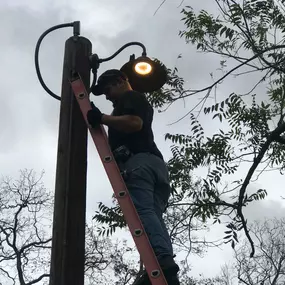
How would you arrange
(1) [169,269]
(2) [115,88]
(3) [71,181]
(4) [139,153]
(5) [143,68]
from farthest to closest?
(5) [143,68] < (2) [115,88] < (4) [139,153] < (3) [71,181] < (1) [169,269]

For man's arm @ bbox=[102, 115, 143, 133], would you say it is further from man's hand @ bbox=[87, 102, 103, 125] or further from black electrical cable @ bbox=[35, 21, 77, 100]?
black electrical cable @ bbox=[35, 21, 77, 100]

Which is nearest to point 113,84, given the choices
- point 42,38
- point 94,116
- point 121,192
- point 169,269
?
point 94,116

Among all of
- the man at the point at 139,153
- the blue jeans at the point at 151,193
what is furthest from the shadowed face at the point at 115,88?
the blue jeans at the point at 151,193

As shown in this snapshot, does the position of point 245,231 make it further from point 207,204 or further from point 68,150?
point 68,150

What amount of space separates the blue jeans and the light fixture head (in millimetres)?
673

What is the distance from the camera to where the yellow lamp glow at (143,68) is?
347 centimetres

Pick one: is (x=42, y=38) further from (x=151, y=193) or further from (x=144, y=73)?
(x=151, y=193)

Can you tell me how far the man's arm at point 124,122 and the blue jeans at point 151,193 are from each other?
18 cm

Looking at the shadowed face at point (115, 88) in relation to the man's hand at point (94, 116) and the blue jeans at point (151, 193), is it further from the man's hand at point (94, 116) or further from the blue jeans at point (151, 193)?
the blue jeans at point (151, 193)

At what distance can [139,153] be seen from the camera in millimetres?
3064

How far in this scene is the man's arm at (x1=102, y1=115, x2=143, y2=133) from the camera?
9.56 ft

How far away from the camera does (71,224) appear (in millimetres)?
2771

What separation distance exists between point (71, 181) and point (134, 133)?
49cm

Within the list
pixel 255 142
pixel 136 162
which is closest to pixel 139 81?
pixel 136 162
